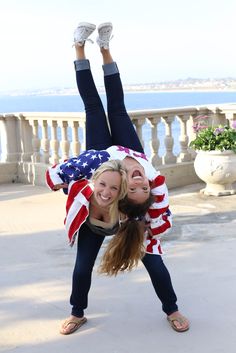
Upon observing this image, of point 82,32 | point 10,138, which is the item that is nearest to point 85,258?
point 82,32

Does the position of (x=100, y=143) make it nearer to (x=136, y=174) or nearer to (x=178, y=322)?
(x=136, y=174)

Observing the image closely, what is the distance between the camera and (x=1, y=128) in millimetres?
7621

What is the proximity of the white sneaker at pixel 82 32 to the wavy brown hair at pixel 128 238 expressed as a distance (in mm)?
1241

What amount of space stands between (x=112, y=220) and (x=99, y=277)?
1133mm

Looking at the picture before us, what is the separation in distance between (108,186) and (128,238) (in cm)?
28

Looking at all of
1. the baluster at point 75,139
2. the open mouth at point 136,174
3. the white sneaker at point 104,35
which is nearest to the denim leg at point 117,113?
the white sneaker at point 104,35

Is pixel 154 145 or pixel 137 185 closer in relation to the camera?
pixel 137 185

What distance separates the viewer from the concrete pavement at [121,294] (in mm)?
2877

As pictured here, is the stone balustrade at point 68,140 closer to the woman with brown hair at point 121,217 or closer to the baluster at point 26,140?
the baluster at point 26,140

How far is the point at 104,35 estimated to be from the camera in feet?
11.7

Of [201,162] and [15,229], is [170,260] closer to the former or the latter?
[15,229]

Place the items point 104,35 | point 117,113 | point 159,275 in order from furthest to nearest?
point 104,35
point 117,113
point 159,275

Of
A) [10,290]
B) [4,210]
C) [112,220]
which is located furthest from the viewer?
[4,210]

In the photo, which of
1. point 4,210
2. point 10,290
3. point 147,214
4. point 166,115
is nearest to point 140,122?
point 166,115
